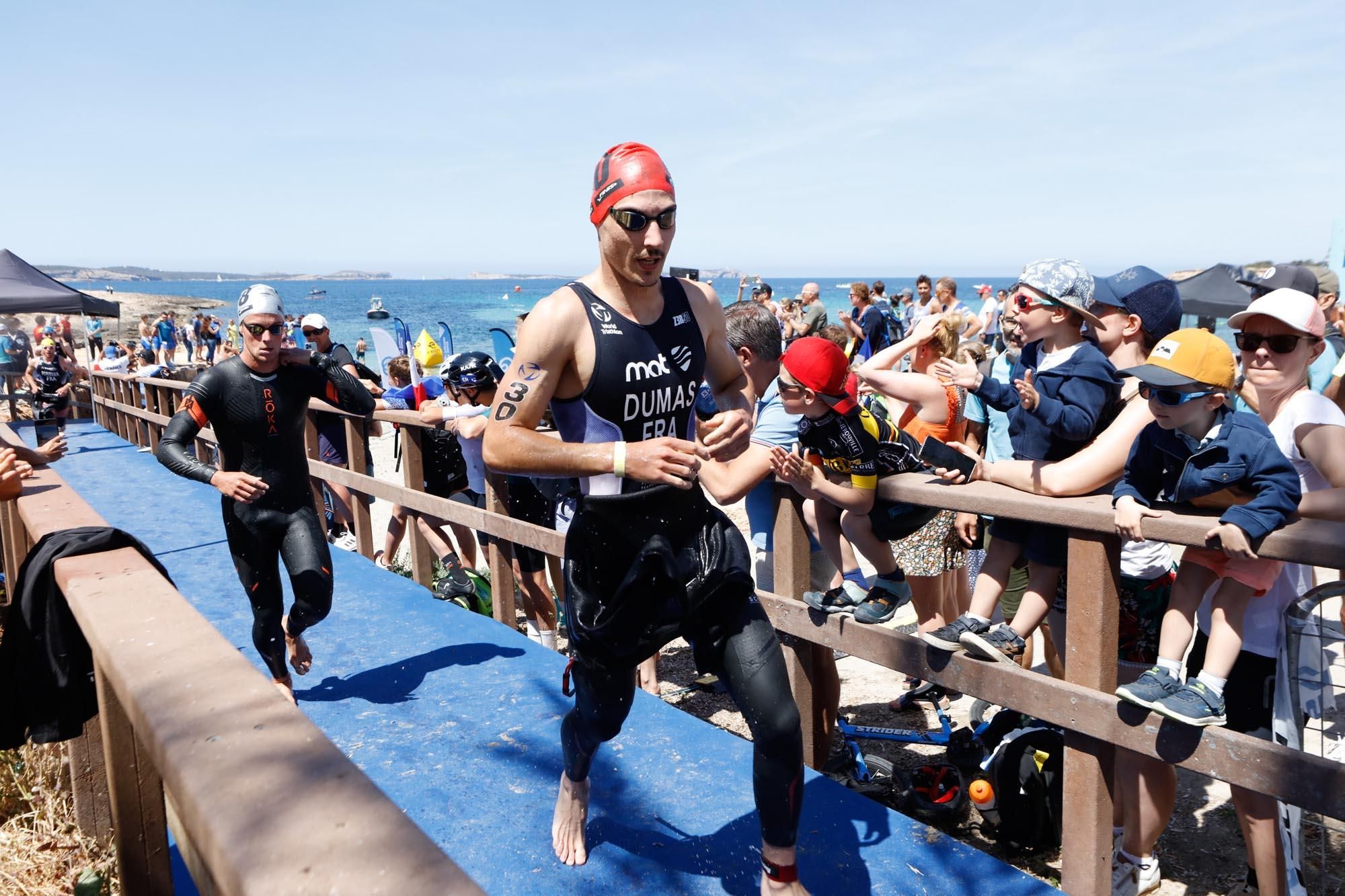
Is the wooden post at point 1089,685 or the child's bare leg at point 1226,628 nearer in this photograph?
the child's bare leg at point 1226,628

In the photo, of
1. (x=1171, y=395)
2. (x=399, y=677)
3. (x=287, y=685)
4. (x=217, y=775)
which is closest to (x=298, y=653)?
(x=287, y=685)

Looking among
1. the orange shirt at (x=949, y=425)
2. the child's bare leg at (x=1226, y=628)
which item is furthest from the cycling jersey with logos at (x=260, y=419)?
the child's bare leg at (x=1226, y=628)

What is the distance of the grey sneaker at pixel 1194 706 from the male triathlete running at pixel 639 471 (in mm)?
1056

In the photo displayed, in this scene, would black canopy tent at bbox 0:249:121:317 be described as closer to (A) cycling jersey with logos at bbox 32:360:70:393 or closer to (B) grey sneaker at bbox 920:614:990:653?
(A) cycling jersey with logos at bbox 32:360:70:393

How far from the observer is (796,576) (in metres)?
4.04

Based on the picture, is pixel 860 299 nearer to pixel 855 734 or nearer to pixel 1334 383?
pixel 1334 383

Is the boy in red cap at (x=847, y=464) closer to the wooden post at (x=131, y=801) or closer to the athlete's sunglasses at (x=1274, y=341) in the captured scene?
the athlete's sunglasses at (x=1274, y=341)

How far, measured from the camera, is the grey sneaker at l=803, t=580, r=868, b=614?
149 inches

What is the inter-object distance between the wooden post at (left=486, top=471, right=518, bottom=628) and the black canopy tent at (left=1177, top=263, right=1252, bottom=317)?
1147 cm

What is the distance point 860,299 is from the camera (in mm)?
13703

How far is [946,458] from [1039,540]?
500mm

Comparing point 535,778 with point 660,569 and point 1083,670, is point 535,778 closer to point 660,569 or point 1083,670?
point 660,569

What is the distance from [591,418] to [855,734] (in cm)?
256

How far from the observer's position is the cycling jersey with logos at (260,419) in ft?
15.9
